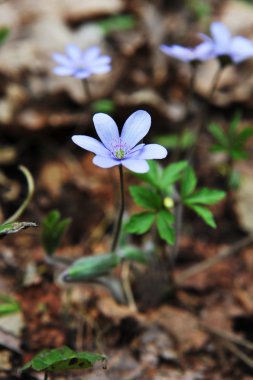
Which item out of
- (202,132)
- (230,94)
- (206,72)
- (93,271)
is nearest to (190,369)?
(93,271)

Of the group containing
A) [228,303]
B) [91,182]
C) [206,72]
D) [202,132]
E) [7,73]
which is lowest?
[228,303]

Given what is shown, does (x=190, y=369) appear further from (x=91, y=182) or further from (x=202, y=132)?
(x=202, y=132)

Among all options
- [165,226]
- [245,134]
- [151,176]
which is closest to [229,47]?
[245,134]

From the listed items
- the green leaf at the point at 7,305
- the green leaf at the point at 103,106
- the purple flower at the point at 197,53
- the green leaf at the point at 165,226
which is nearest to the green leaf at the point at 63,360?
the green leaf at the point at 7,305

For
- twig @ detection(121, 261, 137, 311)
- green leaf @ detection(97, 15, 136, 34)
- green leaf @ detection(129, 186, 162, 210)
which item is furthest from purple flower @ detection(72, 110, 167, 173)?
green leaf @ detection(97, 15, 136, 34)

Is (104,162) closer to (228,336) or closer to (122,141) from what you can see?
(122,141)

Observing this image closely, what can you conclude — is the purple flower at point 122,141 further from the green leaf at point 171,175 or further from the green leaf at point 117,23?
the green leaf at point 117,23
